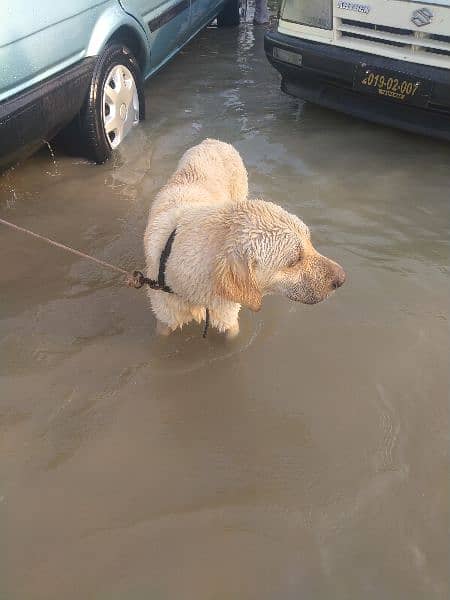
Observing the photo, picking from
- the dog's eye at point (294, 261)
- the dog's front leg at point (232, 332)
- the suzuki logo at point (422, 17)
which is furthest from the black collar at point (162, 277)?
the suzuki logo at point (422, 17)

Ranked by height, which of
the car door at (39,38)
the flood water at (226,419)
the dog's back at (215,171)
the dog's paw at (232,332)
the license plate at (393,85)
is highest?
the car door at (39,38)

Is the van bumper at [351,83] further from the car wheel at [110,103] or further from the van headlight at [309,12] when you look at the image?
the car wheel at [110,103]

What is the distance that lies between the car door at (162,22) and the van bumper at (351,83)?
1.30 metres

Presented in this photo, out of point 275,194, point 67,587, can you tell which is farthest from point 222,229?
point 275,194

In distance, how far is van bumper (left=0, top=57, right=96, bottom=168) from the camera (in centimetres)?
371

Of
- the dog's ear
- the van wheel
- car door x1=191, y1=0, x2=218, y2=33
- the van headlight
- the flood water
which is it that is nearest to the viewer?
the flood water

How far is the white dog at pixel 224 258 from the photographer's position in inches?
90.1

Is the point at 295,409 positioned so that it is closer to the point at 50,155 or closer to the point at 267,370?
the point at 267,370

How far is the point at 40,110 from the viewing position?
394 centimetres

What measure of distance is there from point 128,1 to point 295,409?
4415 millimetres

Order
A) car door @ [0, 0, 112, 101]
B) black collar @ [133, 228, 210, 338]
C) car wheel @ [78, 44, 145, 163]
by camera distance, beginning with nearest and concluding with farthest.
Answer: black collar @ [133, 228, 210, 338] → car door @ [0, 0, 112, 101] → car wheel @ [78, 44, 145, 163]

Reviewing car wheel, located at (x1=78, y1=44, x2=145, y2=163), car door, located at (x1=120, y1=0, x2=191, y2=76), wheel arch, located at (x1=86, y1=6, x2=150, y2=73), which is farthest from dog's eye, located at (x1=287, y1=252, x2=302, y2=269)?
car door, located at (x1=120, y1=0, x2=191, y2=76)

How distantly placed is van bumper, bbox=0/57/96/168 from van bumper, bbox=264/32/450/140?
2.27 metres

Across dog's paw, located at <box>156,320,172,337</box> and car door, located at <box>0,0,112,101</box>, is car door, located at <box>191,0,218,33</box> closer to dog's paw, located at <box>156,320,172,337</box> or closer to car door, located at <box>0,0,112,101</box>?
car door, located at <box>0,0,112,101</box>
